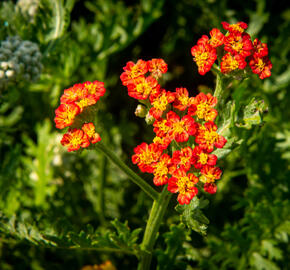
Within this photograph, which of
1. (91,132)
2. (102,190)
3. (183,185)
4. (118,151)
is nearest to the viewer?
(183,185)

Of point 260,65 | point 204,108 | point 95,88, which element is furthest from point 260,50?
point 95,88

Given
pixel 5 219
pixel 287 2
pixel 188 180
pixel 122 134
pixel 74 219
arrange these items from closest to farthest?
pixel 188 180
pixel 5 219
pixel 74 219
pixel 122 134
pixel 287 2

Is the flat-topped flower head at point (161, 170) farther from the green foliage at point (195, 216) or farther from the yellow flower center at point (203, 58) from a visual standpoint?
the yellow flower center at point (203, 58)

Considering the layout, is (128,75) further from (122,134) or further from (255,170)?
(122,134)

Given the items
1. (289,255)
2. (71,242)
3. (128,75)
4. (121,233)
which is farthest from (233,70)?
(289,255)

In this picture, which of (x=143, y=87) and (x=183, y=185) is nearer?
(x=183, y=185)

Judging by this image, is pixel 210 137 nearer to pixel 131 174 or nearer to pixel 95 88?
pixel 131 174

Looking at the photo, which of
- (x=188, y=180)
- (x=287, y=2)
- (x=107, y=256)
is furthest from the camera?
(x=287, y=2)
